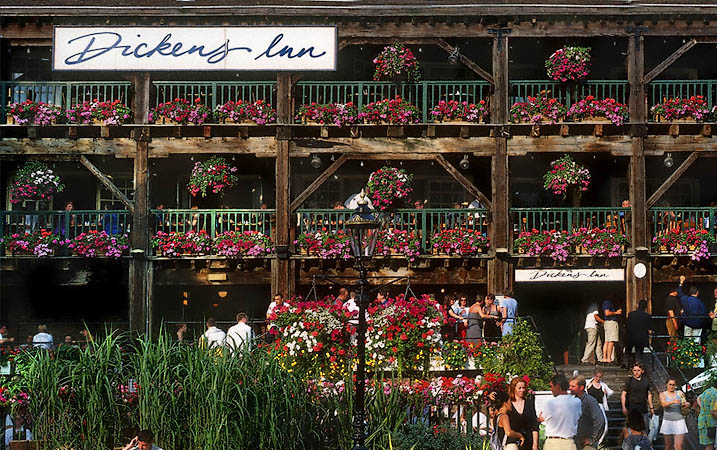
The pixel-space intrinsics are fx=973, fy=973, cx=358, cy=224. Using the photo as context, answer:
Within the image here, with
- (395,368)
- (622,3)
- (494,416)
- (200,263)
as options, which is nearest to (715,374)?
(494,416)

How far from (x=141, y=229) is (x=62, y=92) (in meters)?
3.96

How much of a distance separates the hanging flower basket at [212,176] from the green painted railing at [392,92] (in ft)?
8.05

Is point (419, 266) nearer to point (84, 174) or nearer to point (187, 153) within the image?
point (187, 153)

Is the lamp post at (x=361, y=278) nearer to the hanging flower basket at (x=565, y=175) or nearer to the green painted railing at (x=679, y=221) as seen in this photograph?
the hanging flower basket at (x=565, y=175)

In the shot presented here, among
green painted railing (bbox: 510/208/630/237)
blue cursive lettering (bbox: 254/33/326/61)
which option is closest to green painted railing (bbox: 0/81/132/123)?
blue cursive lettering (bbox: 254/33/326/61)

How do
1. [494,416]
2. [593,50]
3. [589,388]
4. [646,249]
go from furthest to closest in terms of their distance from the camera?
[593,50]
[646,249]
[589,388]
[494,416]

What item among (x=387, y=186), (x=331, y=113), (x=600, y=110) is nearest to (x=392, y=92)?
(x=331, y=113)

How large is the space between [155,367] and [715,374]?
8688 mm

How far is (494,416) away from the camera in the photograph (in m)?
14.0

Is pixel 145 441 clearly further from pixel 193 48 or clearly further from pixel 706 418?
pixel 193 48

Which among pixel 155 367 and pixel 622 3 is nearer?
pixel 155 367

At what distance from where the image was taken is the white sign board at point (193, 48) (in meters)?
21.7

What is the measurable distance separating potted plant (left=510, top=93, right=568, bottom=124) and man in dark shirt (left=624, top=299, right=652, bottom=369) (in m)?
5.88

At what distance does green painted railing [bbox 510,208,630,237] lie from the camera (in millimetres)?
22312
